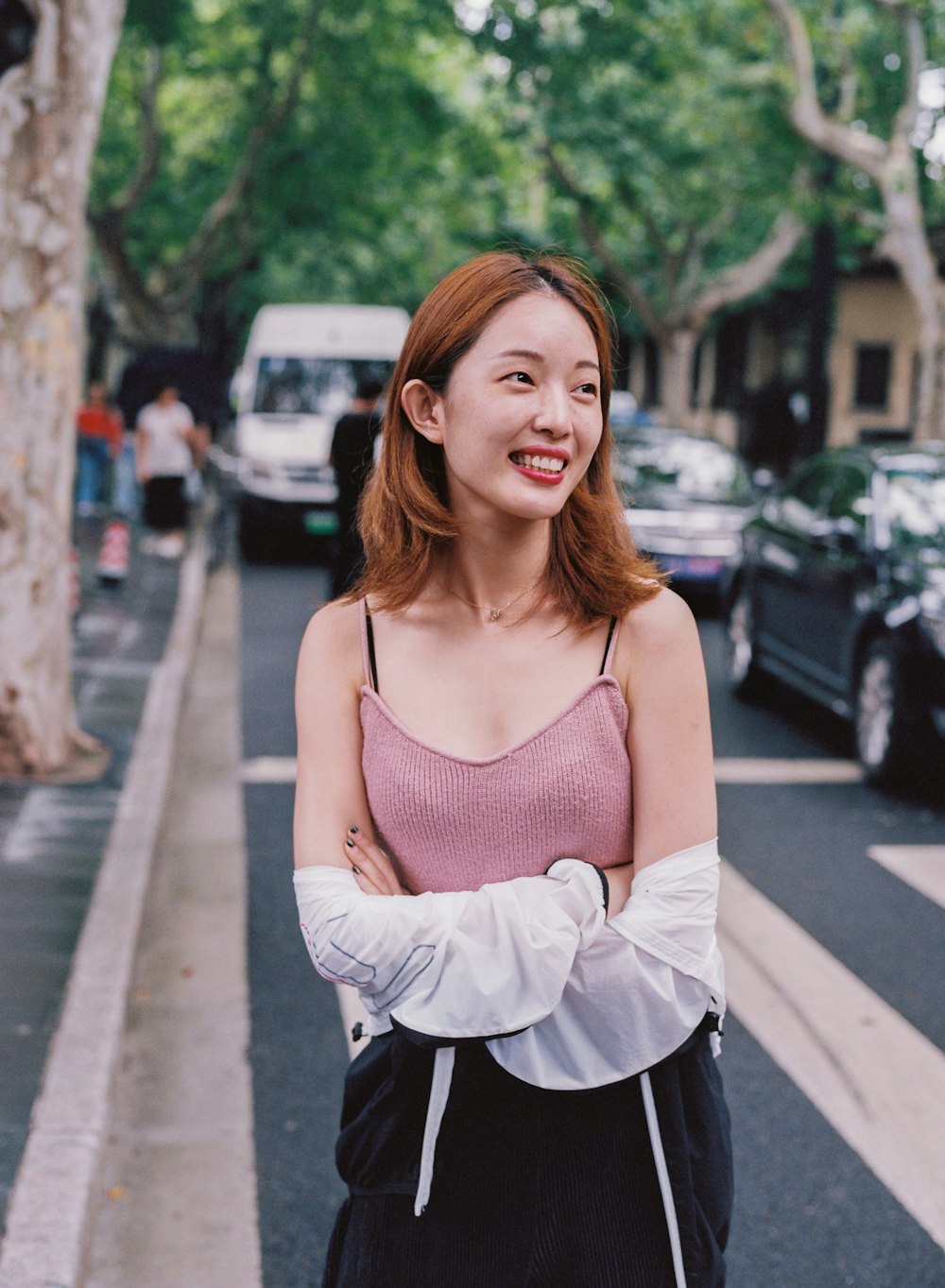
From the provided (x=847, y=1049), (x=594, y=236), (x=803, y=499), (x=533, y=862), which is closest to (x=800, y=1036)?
(x=847, y=1049)

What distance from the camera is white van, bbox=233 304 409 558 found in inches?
696

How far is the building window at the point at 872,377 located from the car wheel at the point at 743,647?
25.2 metres

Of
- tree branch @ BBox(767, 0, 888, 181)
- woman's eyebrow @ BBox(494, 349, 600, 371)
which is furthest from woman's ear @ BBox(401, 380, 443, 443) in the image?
tree branch @ BBox(767, 0, 888, 181)

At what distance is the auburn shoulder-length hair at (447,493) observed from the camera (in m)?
2.04

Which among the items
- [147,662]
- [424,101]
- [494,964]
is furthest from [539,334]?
[424,101]

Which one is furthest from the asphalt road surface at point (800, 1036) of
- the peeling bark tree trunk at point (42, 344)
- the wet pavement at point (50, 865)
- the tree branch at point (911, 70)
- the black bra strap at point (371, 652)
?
the tree branch at point (911, 70)

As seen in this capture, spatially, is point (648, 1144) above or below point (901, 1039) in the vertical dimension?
above

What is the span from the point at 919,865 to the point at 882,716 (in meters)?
1.50

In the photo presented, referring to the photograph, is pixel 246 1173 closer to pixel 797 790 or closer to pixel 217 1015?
pixel 217 1015

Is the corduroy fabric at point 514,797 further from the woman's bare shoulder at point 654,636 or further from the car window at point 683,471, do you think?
the car window at point 683,471

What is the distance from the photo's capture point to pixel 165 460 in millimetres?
17094

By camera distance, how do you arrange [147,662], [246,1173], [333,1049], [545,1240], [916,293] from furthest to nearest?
[916,293], [147,662], [333,1049], [246,1173], [545,1240]

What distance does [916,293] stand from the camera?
1659 centimetres

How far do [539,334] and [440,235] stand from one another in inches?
1642
